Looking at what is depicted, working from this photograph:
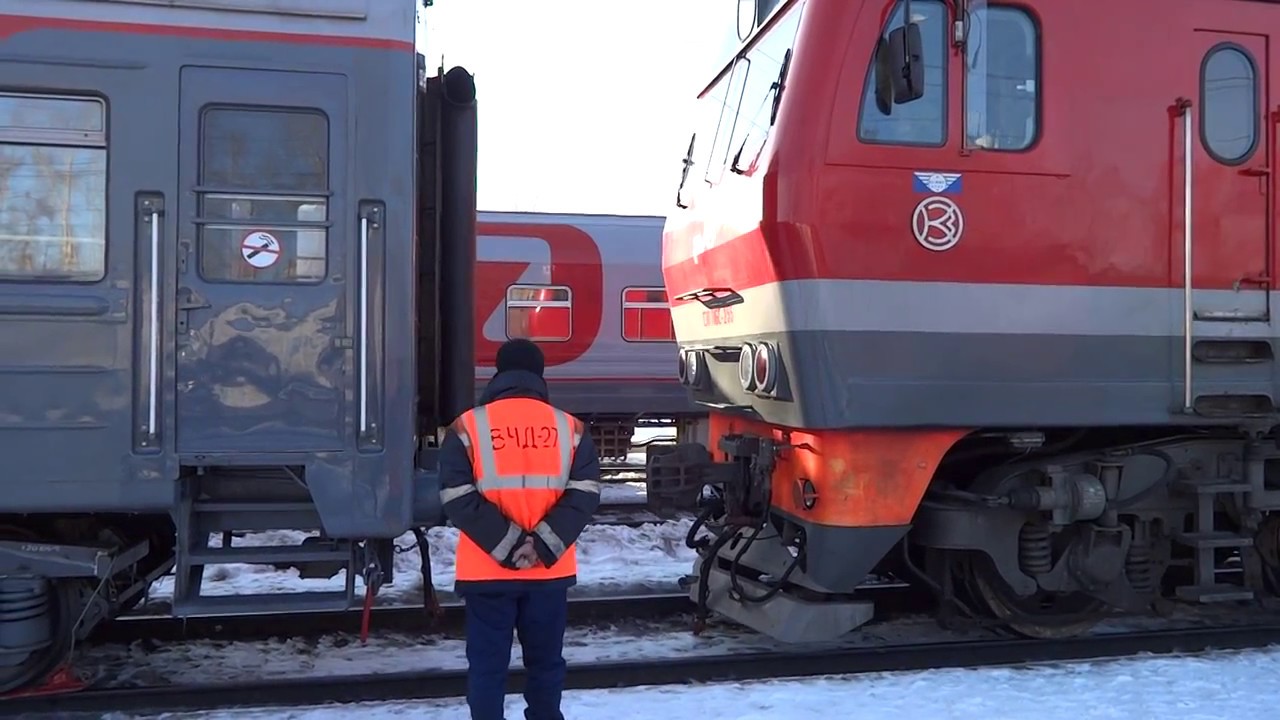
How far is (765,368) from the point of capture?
4.91 metres

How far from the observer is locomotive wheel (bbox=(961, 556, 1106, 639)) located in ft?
18.0

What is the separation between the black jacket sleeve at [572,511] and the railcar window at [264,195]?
1478 millimetres

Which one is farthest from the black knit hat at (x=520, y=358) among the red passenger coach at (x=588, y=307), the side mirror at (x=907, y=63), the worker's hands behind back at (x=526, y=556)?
the red passenger coach at (x=588, y=307)

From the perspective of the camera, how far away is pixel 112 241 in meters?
4.12

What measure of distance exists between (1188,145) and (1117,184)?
1.51ft

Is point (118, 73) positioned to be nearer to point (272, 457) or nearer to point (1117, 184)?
point (272, 457)

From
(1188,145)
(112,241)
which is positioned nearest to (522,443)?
(112,241)

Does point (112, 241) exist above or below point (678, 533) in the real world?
above

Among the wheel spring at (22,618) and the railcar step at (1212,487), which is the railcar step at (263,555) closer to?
the wheel spring at (22,618)

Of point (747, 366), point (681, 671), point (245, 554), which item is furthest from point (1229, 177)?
point (245, 554)

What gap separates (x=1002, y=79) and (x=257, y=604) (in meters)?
4.24

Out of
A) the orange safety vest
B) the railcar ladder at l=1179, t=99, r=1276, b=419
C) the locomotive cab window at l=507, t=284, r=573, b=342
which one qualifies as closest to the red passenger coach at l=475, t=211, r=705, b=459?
the locomotive cab window at l=507, t=284, r=573, b=342

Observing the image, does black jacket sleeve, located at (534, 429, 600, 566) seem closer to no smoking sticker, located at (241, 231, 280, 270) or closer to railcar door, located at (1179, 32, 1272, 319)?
no smoking sticker, located at (241, 231, 280, 270)

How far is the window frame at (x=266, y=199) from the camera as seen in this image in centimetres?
420
